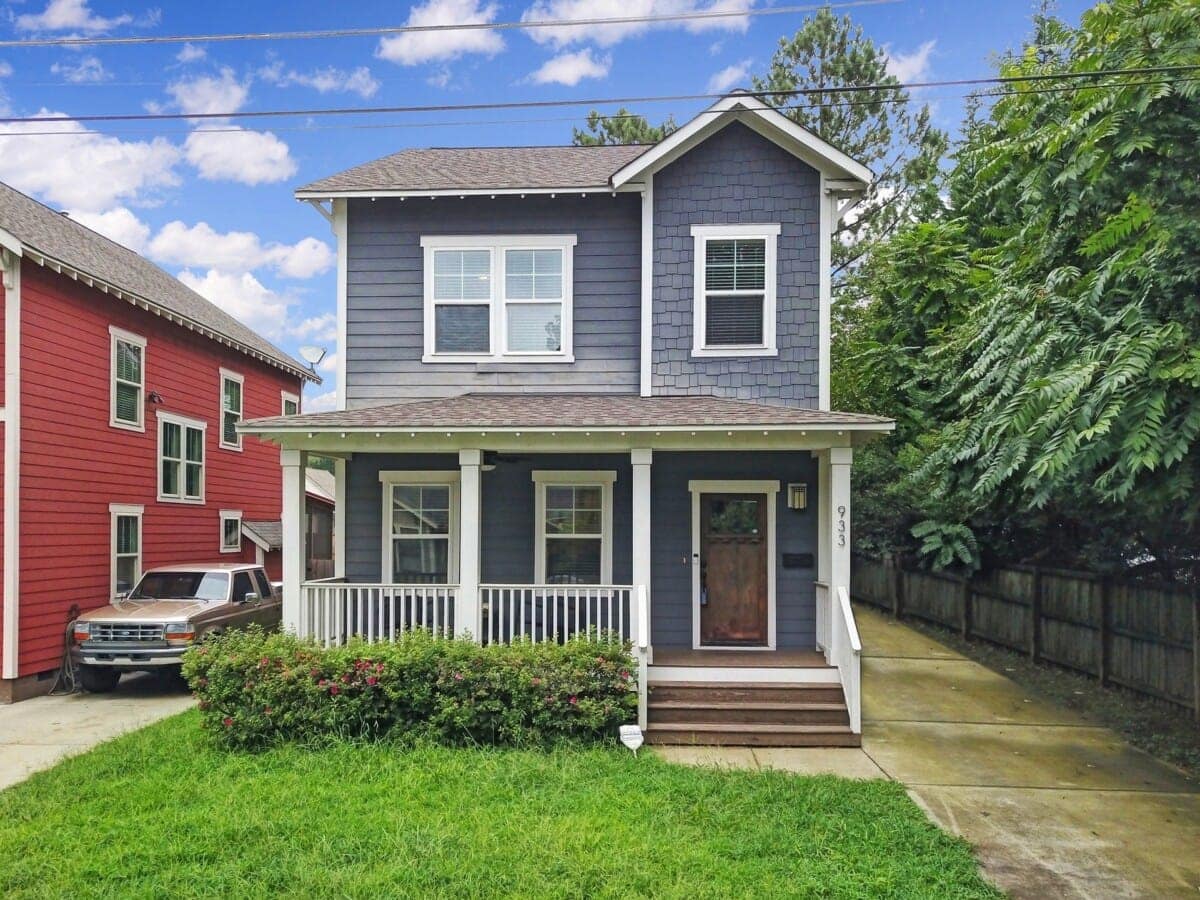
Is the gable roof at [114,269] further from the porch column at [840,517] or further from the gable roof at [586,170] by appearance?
the porch column at [840,517]

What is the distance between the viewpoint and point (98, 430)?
38.9 feet

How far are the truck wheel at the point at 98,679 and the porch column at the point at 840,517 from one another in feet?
30.4

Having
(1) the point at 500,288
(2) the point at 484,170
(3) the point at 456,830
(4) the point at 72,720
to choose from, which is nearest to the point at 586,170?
(2) the point at 484,170

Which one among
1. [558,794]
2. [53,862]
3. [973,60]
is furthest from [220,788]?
[973,60]

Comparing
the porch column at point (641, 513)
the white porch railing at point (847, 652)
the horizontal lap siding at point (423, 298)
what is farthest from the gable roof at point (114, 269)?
the white porch railing at point (847, 652)

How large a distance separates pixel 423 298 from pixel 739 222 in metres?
4.14

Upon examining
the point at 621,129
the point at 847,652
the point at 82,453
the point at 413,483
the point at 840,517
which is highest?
the point at 621,129

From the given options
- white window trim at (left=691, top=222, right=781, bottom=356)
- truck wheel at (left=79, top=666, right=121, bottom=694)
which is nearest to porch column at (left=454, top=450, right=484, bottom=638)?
white window trim at (left=691, top=222, right=781, bottom=356)

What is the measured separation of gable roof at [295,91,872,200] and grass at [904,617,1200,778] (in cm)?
678

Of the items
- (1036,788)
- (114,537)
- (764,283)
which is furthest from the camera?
(114,537)

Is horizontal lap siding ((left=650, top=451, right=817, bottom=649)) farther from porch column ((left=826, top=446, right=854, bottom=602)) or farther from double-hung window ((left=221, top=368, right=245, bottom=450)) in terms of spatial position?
double-hung window ((left=221, top=368, right=245, bottom=450))

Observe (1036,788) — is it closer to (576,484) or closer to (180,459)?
(576,484)

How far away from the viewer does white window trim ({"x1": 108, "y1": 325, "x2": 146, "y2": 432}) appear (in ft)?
39.8

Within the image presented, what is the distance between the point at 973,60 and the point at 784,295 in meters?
6.11
